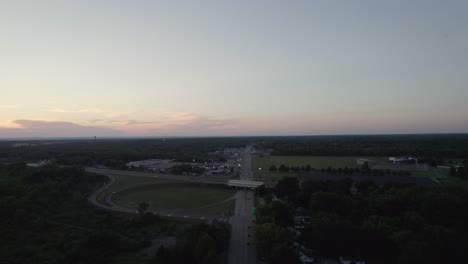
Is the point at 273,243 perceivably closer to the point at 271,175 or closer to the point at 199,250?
the point at 199,250

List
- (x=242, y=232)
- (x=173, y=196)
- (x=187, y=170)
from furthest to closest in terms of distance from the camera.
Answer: (x=187, y=170)
(x=173, y=196)
(x=242, y=232)

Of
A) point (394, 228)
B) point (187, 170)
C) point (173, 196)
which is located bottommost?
point (173, 196)

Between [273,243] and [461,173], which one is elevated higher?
[461,173]

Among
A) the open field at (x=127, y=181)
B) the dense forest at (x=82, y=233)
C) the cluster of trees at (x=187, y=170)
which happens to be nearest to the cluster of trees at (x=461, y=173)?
the dense forest at (x=82, y=233)

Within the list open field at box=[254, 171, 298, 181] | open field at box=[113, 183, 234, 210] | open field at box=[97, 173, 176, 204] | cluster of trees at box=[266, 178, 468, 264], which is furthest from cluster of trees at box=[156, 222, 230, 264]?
open field at box=[254, 171, 298, 181]

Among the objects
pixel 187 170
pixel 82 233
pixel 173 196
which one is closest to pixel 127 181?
pixel 187 170

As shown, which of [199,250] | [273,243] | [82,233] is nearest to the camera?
[199,250]

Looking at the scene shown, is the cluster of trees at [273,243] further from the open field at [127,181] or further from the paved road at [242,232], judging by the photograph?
the open field at [127,181]
